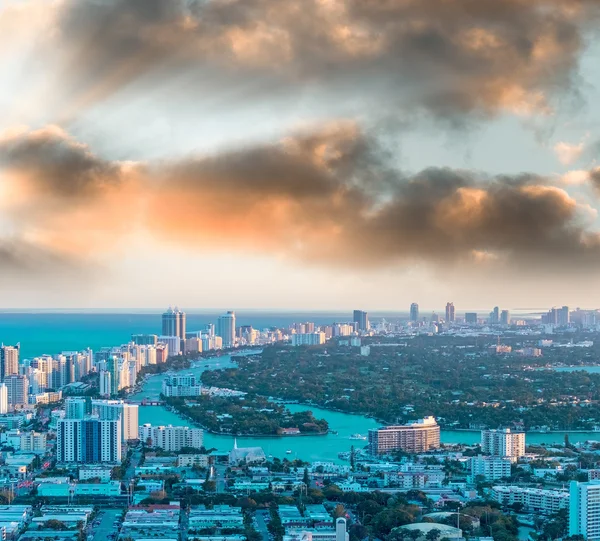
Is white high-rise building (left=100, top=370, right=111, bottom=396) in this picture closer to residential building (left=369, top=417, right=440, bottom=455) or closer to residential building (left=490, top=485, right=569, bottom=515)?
residential building (left=369, top=417, right=440, bottom=455)

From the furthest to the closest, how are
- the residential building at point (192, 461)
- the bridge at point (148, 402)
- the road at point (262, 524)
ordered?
the bridge at point (148, 402), the residential building at point (192, 461), the road at point (262, 524)

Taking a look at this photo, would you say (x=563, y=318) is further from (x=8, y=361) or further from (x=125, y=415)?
(x=125, y=415)

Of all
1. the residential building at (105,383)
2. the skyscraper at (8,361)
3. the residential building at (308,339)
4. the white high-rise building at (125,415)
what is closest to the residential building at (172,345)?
the residential building at (308,339)

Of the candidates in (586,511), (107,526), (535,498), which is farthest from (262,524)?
(586,511)

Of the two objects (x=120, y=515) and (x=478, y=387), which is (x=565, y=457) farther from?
(x=478, y=387)

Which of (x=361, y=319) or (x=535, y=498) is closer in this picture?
(x=535, y=498)

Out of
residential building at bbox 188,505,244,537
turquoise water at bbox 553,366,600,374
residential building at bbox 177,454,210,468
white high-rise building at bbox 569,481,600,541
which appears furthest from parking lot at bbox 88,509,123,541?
turquoise water at bbox 553,366,600,374

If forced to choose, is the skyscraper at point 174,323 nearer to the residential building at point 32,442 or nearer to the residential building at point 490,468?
the residential building at point 32,442
